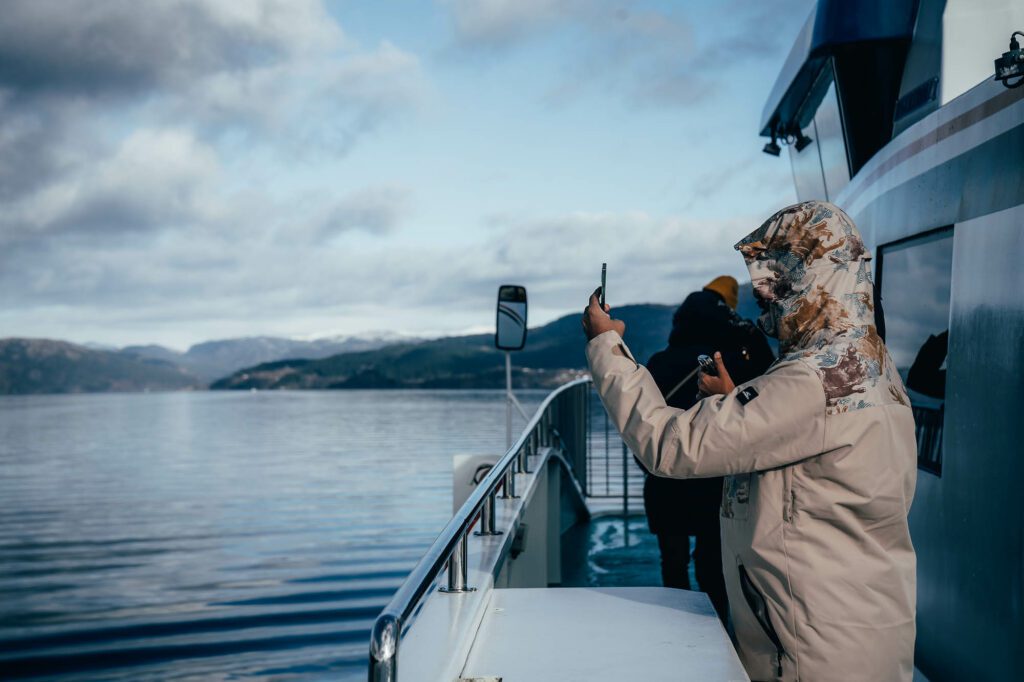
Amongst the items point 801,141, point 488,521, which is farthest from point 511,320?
point 488,521

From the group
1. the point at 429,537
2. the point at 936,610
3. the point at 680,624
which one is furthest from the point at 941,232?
the point at 429,537

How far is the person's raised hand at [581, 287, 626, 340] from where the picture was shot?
2250mm

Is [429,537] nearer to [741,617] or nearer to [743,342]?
[743,342]

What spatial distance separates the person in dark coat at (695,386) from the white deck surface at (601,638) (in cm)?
114

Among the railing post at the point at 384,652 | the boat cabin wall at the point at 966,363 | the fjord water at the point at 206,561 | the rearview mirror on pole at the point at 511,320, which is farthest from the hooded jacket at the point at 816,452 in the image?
the fjord water at the point at 206,561

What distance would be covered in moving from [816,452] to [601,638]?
95 centimetres

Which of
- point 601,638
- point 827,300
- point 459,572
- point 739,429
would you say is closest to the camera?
point 739,429

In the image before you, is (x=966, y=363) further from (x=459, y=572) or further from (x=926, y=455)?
(x=459, y=572)

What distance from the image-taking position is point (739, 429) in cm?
194

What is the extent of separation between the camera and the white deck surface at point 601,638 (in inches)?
92.4

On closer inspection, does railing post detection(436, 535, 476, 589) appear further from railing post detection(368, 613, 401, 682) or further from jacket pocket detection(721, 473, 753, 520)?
railing post detection(368, 613, 401, 682)

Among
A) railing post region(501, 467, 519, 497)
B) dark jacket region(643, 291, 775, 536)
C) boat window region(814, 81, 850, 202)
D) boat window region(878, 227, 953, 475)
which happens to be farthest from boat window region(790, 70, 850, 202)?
railing post region(501, 467, 519, 497)

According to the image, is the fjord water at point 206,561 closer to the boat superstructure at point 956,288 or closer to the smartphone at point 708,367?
the boat superstructure at point 956,288

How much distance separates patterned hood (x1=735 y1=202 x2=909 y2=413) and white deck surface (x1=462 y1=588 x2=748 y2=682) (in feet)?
2.55
